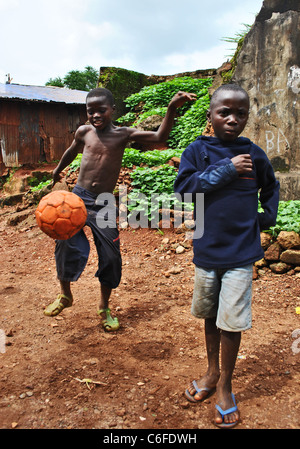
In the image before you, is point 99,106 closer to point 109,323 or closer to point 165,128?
point 165,128

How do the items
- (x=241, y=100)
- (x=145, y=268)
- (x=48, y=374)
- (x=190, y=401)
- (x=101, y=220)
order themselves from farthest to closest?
(x=145, y=268) < (x=101, y=220) < (x=48, y=374) < (x=190, y=401) < (x=241, y=100)

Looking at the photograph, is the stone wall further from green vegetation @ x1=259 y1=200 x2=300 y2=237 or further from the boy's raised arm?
the boy's raised arm

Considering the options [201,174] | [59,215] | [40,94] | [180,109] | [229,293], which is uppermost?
[40,94]

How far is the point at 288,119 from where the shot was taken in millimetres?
5270

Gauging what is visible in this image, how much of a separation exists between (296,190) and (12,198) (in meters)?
8.08

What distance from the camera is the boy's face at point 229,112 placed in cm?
191

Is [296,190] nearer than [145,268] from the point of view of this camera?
No

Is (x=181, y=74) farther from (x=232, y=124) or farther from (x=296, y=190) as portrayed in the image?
(x=232, y=124)

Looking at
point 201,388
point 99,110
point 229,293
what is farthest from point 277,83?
point 201,388

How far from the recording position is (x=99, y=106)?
10.1 ft

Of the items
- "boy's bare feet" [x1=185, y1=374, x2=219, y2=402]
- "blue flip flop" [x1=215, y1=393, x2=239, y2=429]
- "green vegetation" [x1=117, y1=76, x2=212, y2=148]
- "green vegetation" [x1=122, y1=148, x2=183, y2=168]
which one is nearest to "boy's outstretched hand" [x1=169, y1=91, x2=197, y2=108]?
"boy's bare feet" [x1=185, y1=374, x2=219, y2=402]

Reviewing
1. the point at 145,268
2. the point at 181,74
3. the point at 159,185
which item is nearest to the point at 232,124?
the point at 145,268

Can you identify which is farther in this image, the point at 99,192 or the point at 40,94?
the point at 40,94

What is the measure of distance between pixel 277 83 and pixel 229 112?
3.98 meters
